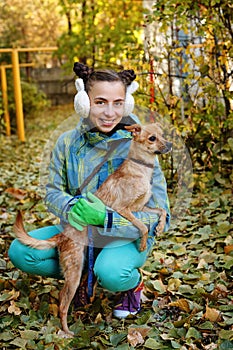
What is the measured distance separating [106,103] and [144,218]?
0.53 meters

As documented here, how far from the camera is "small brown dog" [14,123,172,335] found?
2.28 metres

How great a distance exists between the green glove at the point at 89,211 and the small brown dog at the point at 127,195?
0.23 feet

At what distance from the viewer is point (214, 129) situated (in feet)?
15.2

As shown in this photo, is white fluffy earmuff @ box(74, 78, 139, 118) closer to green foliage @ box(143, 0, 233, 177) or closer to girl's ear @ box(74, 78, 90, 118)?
girl's ear @ box(74, 78, 90, 118)

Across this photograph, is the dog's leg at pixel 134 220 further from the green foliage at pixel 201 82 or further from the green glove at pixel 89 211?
the green foliage at pixel 201 82

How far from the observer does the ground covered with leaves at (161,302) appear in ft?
7.98

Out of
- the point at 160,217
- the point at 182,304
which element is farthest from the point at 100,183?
the point at 182,304

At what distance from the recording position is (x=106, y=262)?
8.09ft

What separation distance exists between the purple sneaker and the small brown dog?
0.92 ft

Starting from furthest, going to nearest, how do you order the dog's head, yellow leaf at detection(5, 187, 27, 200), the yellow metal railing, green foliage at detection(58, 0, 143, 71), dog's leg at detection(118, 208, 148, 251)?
the yellow metal railing
green foliage at detection(58, 0, 143, 71)
yellow leaf at detection(5, 187, 27, 200)
dog's leg at detection(118, 208, 148, 251)
the dog's head

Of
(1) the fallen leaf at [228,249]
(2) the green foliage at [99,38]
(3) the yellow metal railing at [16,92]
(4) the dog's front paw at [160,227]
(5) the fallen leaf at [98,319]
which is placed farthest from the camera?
(3) the yellow metal railing at [16,92]

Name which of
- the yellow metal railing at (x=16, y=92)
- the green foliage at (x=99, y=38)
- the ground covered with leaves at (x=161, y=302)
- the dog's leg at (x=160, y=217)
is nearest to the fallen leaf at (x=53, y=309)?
the ground covered with leaves at (x=161, y=302)

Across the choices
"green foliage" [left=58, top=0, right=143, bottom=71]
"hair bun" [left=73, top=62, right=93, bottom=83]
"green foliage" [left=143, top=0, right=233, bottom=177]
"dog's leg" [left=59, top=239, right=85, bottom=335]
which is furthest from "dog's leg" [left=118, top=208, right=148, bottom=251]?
"green foliage" [left=58, top=0, right=143, bottom=71]

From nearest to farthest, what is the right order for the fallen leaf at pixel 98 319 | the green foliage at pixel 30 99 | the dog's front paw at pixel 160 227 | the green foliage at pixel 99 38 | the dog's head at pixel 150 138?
the dog's head at pixel 150 138
the dog's front paw at pixel 160 227
the fallen leaf at pixel 98 319
the green foliage at pixel 99 38
the green foliage at pixel 30 99
